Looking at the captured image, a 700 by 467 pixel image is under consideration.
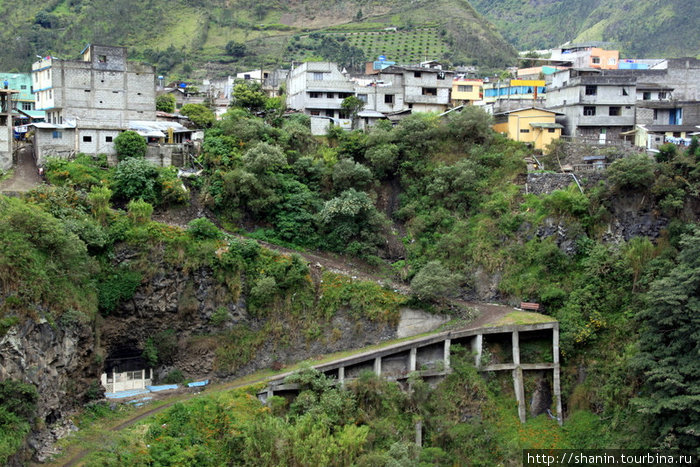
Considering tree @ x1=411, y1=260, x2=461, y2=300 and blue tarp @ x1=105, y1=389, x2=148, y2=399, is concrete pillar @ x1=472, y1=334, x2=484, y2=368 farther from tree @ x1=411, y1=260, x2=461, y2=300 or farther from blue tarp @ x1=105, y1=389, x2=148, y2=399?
blue tarp @ x1=105, y1=389, x2=148, y2=399

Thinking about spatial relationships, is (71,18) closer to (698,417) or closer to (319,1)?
(319,1)

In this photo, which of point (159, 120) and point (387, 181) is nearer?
point (387, 181)

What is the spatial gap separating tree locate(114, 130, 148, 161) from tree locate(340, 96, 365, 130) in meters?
14.0

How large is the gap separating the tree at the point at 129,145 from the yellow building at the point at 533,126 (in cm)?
2111

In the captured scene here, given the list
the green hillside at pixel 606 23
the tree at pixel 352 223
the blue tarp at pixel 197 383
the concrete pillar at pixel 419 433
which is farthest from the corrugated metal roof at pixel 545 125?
the green hillside at pixel 606 23

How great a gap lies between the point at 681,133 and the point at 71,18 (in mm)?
66544

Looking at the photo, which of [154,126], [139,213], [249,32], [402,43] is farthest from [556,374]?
[249,32]

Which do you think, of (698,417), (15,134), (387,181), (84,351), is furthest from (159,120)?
(698,417)

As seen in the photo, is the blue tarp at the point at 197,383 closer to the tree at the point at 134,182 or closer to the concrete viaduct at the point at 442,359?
the concrete viaduct at the point at 442,359

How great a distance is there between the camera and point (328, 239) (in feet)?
125

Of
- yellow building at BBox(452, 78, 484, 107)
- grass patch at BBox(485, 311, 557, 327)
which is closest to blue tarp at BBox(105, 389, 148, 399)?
grass patch at BBox(485, 311, 557, 327)

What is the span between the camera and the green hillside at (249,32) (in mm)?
78000

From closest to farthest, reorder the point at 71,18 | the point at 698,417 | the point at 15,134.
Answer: the point at 698,417 < the point at 15,134 < the point at 71,18

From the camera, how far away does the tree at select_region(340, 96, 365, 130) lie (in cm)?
4775
